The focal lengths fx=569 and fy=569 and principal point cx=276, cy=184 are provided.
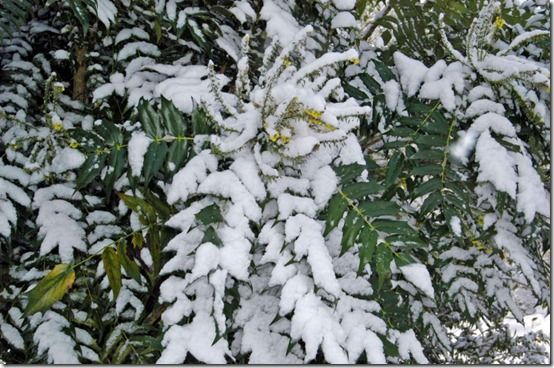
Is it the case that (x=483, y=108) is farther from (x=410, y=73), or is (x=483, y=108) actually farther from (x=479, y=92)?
(x=410, y=73)

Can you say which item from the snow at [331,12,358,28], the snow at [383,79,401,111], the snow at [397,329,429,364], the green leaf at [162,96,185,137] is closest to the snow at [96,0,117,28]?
the green leaf at [162,96,185,137]

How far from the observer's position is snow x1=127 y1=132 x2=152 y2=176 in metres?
0.88

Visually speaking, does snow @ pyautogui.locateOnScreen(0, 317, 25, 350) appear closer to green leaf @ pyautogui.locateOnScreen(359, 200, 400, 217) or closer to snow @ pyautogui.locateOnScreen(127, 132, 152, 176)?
snow @ pyautogui.locateOnScreen(127, 132, 152, 176)

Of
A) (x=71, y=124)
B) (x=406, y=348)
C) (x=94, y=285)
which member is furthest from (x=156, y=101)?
(x=406, y=348)

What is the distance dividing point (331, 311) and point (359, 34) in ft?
2.66

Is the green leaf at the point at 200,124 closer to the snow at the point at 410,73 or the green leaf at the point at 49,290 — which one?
the green leaf at the point at 49,290

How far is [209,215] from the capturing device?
0.76 m

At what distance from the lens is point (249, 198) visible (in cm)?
77

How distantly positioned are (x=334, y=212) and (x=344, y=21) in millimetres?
523

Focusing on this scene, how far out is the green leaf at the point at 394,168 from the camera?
99 cm

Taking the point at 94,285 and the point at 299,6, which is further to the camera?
the point at 299,6

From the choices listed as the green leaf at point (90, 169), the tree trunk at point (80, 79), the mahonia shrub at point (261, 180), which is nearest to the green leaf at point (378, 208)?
the mahonia shrub at point (261, 180)

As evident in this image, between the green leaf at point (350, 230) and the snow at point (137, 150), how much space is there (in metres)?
0.33

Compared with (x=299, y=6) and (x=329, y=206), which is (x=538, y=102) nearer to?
(x=329, y=206)
